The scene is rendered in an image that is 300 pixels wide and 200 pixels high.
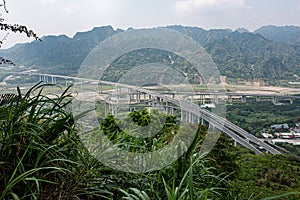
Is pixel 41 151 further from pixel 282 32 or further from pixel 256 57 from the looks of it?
pixel 282 32

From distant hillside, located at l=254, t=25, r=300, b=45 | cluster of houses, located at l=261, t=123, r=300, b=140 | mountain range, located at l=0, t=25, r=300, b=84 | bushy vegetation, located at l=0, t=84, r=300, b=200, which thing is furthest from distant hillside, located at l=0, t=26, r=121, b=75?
distant hillside, located at l=254, t=25, r=300, b=45

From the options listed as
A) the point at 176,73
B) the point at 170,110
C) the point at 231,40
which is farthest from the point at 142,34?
the point at 231,40

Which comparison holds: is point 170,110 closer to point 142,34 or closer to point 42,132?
point 142,34

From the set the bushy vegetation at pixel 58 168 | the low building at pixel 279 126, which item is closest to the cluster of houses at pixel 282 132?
the low building at pixel 279 126

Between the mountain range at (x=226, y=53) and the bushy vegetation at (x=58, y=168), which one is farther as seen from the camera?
the mountain range at (x=226, y=53)

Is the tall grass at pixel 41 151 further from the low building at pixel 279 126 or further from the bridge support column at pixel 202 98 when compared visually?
the low building at pixel 279 126

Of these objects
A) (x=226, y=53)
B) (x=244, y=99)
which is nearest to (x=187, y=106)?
(x=244, y=99)
